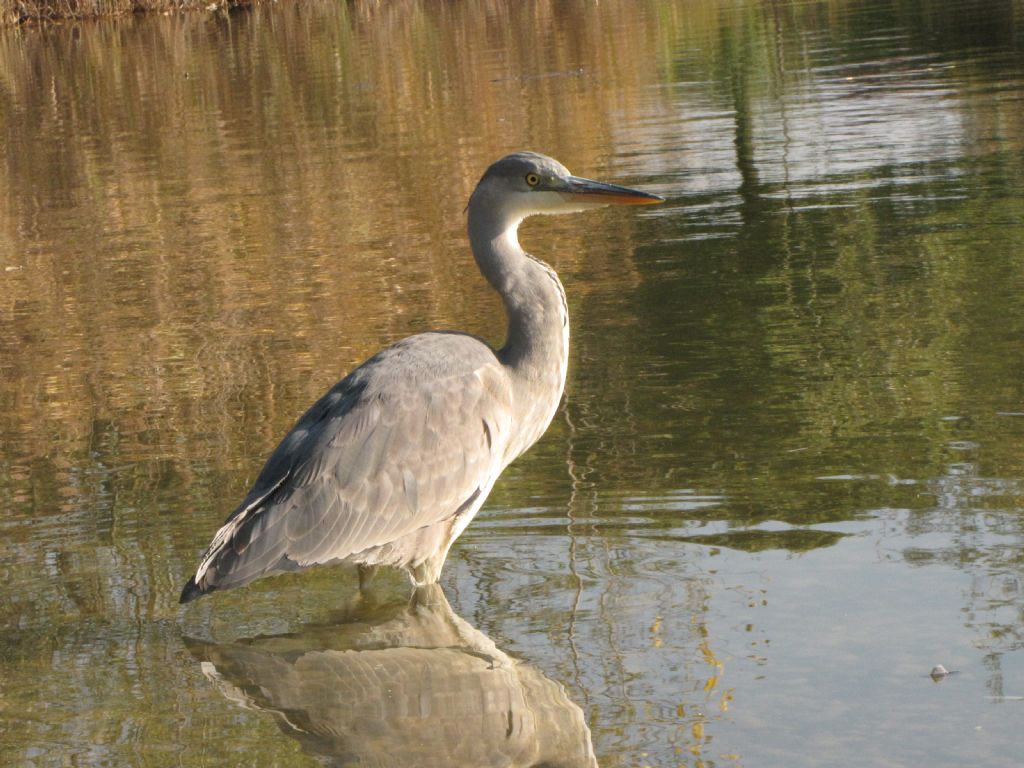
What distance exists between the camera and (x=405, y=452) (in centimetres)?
588

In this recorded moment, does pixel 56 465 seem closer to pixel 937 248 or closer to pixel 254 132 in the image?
pixel 937 248

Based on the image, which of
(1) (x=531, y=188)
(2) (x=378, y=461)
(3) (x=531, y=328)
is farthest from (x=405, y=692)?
(1) (x=531, y=188)

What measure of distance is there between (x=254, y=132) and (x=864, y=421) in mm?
14356

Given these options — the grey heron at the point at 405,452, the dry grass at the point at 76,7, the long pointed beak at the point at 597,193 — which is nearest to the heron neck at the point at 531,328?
the grey heron at the point at 405,452

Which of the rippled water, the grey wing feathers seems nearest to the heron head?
the grey wing feathers

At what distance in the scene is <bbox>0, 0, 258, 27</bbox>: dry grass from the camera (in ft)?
122

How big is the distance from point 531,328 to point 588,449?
1.24m

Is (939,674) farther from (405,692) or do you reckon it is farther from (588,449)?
(588,449)

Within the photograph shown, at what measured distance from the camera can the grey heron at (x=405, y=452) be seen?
223 inches

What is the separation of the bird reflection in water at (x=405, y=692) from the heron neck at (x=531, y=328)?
0.87 meters

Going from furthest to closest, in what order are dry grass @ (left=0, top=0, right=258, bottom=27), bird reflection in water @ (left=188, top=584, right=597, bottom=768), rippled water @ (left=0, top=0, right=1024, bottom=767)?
dry grass @ (left=0, top=0, right=258, bottom=27) < rippled water @ (left=0, top=0, right=1024, bottom=767) < bird reflection in water @ (left=188, top=584, right=597, bottom=768)

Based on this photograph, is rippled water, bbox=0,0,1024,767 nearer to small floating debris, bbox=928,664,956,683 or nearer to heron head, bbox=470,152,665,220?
small floating debris, bbox=928,664,956,683

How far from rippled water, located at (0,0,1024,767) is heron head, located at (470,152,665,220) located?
127 cm

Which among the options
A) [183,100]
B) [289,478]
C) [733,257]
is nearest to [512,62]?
[183,100]
